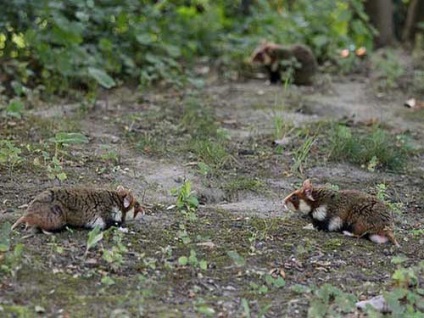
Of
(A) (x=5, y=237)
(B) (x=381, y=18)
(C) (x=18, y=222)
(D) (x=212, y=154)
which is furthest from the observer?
A: (B) (x=381, y=18)

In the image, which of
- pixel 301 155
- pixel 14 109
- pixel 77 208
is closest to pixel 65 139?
pixel 77 208

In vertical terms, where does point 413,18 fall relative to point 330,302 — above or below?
above

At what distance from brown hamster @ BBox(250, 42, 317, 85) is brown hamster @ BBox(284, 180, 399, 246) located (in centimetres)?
497

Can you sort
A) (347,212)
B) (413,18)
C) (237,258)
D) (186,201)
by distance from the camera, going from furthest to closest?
(413,18), (186,201), (347,212), (237,258)

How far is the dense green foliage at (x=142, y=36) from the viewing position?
10.1m

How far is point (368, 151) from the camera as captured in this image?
8.12 m

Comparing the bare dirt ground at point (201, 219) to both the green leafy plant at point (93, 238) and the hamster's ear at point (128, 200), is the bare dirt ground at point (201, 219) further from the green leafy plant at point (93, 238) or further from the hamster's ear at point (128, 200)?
the hamster's ear at point (128, 200)

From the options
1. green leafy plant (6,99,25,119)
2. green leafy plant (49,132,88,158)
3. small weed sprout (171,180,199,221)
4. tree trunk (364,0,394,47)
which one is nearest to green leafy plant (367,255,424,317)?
A: small weed sprout (171,180,199,221)

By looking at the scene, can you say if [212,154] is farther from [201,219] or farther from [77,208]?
[77,208]

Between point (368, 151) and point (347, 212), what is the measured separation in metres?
1.96

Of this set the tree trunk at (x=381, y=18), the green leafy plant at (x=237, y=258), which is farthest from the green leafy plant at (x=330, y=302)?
the tree trunk at (x=381, y=18)

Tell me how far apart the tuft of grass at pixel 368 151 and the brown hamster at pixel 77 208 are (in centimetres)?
270

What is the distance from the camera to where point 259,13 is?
13.7 m

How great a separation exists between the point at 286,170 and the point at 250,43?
494 cm
